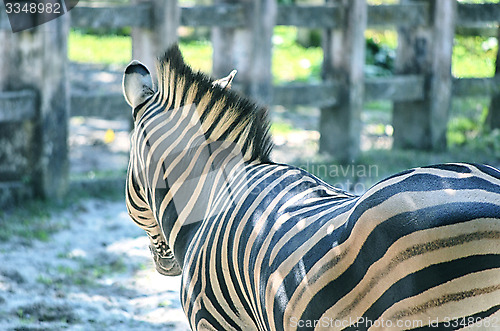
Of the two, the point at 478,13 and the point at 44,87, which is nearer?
the point at 44,87

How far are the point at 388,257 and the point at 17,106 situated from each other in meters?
4.30

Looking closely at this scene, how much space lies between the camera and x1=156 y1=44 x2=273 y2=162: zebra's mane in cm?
236

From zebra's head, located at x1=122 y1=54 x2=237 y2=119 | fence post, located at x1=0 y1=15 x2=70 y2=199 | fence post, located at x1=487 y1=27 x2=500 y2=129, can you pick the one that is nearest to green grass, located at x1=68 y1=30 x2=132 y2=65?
fence post, located at x1=487 y1=27 x2=500 y2=129

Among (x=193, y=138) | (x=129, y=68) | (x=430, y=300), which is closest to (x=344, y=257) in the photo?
(x=430, y=300)

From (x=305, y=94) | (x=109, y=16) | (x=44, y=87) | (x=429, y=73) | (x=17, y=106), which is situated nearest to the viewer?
(x=17, y=106)

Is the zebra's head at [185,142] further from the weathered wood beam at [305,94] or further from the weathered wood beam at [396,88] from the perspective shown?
the weathered wood beam at [396,88]

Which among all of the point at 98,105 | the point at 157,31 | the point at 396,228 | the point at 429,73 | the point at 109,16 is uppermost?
the point at 109,16

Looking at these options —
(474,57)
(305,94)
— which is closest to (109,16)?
(305,94)

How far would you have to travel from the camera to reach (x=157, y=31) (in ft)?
19.0

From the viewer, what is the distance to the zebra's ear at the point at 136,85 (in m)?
2.76

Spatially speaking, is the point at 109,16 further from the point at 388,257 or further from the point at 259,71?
the point at 388,257

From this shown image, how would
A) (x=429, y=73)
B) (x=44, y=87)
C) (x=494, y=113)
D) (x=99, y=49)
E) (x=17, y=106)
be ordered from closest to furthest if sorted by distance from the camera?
(x=17, y=106), (x=44, y=87), (x=429, y=73), (x=494, y=113), (x=99, y=49)

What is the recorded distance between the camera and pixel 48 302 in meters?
3.73

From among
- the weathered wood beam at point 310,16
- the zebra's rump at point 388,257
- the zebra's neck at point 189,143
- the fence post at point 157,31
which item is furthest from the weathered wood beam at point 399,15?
the zebra's rump at point 388,257
